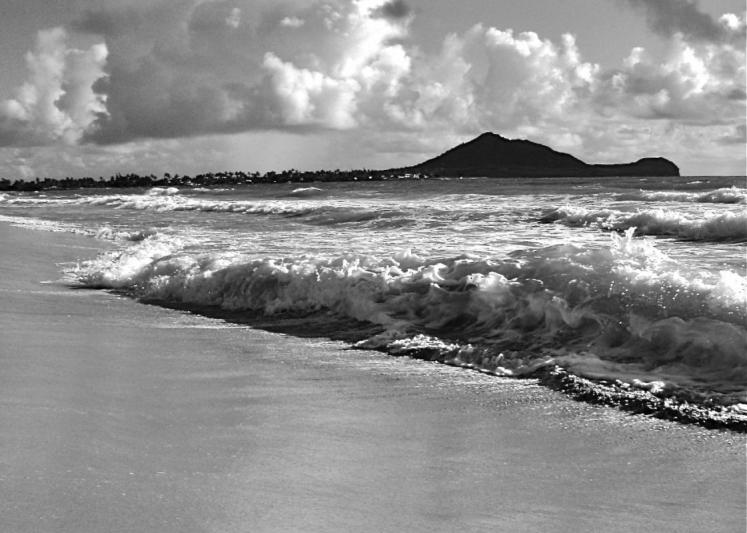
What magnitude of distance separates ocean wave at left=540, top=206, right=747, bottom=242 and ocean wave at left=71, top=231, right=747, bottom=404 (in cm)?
567

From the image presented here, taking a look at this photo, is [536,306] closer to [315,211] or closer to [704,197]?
[315,211]

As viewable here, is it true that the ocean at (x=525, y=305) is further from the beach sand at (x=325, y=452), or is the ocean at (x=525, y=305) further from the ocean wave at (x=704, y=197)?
the ocean wave at (x=704, y=197)

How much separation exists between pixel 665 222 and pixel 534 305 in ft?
35.2

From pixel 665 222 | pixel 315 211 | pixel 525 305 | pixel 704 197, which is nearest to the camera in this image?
pixel 525 305

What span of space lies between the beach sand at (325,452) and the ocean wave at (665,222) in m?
8.50

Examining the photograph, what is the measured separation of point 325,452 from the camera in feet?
12.5

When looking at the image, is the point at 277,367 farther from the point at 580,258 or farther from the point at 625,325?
the point at 580,258

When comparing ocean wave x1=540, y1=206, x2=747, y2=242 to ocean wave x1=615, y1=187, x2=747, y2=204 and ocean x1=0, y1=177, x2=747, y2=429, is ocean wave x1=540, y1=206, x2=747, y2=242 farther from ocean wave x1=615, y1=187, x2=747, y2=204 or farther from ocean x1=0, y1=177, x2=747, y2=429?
ocean wave x1=615, y1=187, x2=747, y2=204

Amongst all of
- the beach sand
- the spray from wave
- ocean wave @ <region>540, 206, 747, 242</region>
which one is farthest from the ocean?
ocean wave @ <region>540, 206, 747, 242</region>

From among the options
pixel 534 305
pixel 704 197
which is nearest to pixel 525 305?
pixel 534 305

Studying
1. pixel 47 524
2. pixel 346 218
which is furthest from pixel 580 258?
pixel 346 218

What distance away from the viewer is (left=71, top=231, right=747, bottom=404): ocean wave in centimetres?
537

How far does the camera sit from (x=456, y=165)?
113188mm

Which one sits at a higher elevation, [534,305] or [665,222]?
[665,222]
